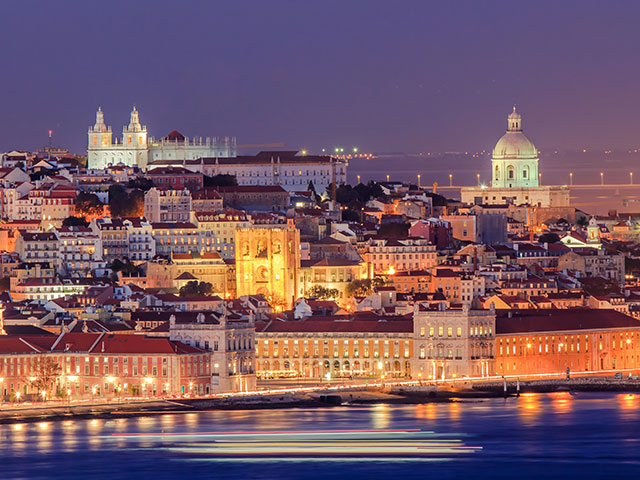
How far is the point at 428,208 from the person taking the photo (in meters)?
106

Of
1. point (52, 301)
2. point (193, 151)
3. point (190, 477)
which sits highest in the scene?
point (193, 151)

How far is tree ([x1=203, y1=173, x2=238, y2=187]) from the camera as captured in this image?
3989 inches

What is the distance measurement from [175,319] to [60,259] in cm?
1650

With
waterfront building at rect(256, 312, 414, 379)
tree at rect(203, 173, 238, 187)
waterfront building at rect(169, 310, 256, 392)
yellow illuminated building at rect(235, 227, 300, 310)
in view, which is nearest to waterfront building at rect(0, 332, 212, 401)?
waterfront building at rect(169, 310, 256, 392)

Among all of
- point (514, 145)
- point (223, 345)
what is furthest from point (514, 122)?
point (223, 345)

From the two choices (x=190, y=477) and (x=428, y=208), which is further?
→ (x=428, y=208)

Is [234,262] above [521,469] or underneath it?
above

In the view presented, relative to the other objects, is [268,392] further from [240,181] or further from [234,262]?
[240,181]

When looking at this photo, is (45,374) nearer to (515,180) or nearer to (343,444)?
(343,444)

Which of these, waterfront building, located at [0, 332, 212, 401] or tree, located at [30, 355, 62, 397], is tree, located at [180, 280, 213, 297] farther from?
tree, located at [30, 355, 62, 397]

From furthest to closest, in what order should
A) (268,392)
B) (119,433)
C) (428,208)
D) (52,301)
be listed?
1. (428,208)
2. (52,301)
3. (268,392)
4. (119,433)

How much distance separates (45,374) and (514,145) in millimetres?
51663

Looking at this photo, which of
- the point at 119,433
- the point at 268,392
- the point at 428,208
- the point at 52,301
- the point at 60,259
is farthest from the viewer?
the point at 428,208

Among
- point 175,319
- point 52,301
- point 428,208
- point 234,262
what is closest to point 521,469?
point 175,319
